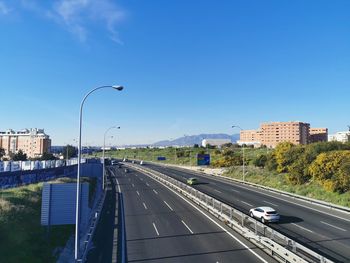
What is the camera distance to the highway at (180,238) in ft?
63.7

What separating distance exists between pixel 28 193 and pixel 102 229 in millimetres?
9003

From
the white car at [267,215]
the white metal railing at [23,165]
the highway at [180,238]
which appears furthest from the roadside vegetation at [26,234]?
the white car at [267,215]

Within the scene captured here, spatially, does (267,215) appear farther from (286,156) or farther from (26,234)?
(286,156)

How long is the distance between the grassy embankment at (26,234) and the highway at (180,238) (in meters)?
4.36

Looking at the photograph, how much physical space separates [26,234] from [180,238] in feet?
31.8

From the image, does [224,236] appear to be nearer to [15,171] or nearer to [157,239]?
[157,239]

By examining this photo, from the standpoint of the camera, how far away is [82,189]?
20.5 m

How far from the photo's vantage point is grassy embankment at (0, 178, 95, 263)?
18.5 m

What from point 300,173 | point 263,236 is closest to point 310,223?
point 263,236

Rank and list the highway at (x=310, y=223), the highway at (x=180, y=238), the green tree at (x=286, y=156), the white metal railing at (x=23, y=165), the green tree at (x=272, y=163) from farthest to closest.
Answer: the green tree at (x=272, y=163)
the green tree at (x=286, y=156)
the white metal railing at (x=23, y=165)
the highway at (x=310, y=223)
the highway at (x=180, y=238)

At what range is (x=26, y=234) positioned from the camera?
71.4ft

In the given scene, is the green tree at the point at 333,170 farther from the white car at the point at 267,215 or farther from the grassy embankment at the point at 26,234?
the grassy embankment at the point at 26,234

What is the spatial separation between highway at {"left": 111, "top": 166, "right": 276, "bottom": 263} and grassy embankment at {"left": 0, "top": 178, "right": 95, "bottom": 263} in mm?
4361

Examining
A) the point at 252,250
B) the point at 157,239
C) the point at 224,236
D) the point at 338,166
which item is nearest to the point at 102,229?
the point at 157,239
